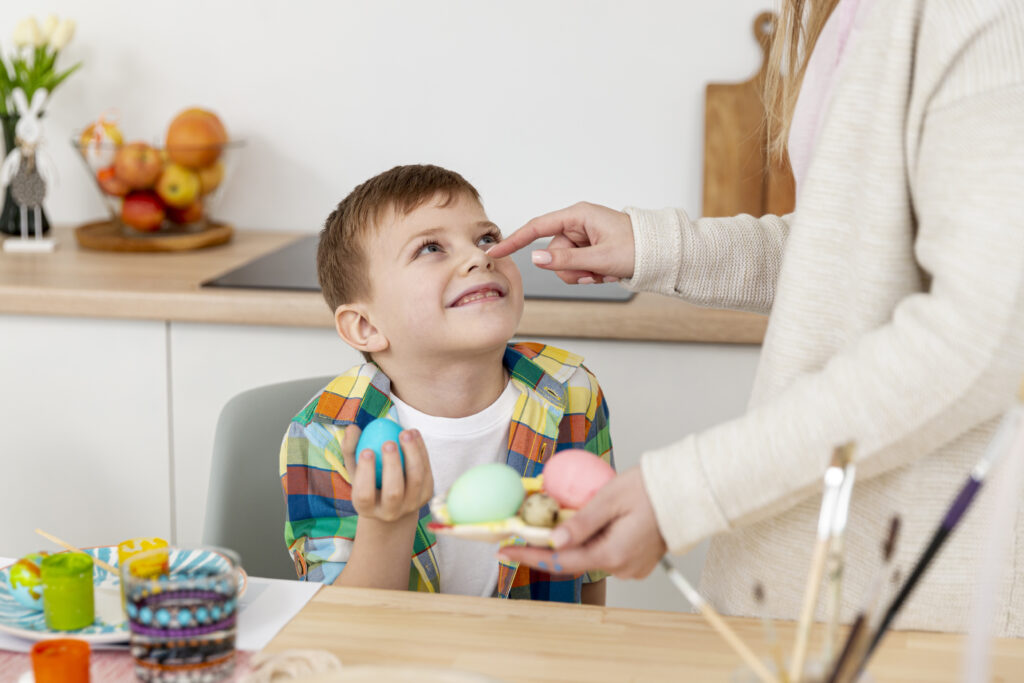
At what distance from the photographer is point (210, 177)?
2184 mm

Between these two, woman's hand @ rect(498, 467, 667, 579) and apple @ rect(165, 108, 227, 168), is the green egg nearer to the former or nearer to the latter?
woman's hand @ rect(498, 467, 667, 579)

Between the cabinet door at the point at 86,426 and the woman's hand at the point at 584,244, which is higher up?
the woman's hand at the point at 584,244

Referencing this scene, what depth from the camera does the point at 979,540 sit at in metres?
0.84


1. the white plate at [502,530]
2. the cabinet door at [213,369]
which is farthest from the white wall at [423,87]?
the white plate at [502,530]

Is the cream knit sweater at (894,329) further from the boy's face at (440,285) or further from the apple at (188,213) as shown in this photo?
the apple at (188,213)

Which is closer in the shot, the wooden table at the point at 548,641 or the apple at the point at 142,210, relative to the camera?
the wooden table at the point at 548,641

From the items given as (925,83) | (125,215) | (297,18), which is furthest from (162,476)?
(925,83)

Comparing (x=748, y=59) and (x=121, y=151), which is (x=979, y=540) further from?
(x=121, y=151)

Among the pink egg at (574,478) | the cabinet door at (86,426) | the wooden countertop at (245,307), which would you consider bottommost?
the cabinet door at (86,426)

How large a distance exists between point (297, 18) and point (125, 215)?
0.54 m

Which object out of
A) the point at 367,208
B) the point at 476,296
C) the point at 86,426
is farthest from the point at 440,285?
the point at 86,426

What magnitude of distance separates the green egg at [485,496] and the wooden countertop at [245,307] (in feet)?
2.89

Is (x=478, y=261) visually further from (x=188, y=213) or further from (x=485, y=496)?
(x=188, y=213)

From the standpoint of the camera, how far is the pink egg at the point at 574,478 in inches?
33.7
